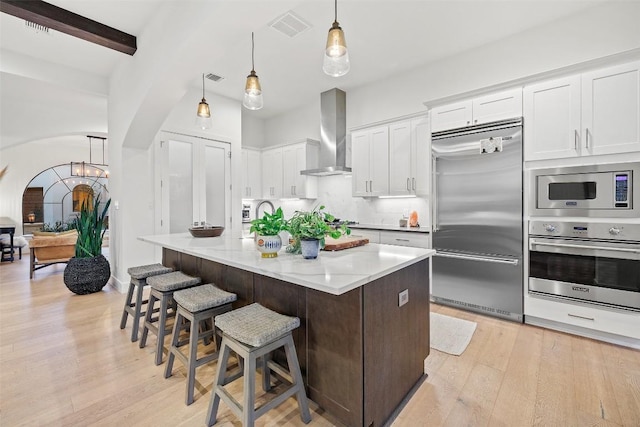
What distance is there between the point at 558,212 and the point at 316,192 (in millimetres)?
3624

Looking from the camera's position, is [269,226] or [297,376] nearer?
[297,376]

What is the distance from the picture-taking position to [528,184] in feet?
9.53

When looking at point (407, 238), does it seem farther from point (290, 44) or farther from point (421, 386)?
point (290, 44)

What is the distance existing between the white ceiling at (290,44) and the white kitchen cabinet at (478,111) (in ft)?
2.62

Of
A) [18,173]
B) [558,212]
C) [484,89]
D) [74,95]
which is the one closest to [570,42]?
[484,89]

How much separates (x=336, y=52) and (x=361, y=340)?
1736 millimetres

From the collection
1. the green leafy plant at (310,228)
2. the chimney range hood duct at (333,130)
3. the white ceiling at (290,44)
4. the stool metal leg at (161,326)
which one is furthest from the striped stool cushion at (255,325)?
the chimney range hood duct at (333,130)

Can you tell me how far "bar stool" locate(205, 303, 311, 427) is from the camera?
143cm

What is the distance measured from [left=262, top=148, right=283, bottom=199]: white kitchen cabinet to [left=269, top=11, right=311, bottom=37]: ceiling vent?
255cm

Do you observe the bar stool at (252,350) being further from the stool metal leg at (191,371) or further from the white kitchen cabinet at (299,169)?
the white kitchen cabinet at (299,169)

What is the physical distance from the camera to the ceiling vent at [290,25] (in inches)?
118

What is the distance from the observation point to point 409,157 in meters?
3.99

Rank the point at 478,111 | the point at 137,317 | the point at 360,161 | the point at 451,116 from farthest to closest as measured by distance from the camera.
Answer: the point at 360,161 → the point at 451,116 → the point at 478,111 → the point at 137,317

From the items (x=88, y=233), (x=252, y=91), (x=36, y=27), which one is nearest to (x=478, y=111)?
(x=252, y=91)
